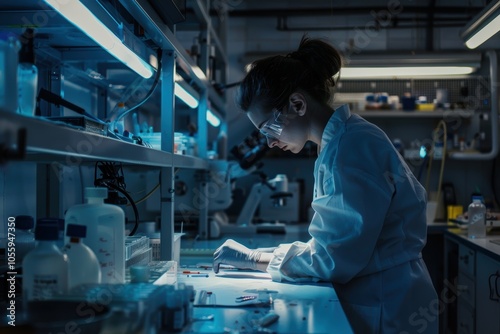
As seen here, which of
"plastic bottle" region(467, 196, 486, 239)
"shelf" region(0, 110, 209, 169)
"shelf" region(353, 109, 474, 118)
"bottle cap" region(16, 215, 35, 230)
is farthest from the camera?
"shelf" region(353, 109, 474, 118)

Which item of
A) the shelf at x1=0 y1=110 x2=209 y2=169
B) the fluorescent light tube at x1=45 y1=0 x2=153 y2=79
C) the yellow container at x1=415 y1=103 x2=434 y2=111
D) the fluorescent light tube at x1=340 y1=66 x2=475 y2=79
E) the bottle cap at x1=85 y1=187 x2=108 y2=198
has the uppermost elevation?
the fluorescent light tube at x1=340 y1=66 x2=475 y2=79

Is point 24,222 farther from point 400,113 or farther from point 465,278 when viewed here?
point 400,113

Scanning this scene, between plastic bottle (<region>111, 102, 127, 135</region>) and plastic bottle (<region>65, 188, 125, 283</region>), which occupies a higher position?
plastic bottle (<region>111, 102, 127, 135</region>)

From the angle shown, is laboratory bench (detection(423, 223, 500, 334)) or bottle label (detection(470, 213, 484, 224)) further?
bottle label (detection(470, 213, 484, 224))

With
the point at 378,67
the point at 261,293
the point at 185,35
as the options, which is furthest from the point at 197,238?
the point at 185,35

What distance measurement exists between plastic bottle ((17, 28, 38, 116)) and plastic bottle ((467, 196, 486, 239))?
2.85 meters

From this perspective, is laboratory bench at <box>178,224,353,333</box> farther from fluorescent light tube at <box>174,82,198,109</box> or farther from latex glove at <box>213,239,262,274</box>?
fluorescent light tube at <box>174,82,198,109</box>

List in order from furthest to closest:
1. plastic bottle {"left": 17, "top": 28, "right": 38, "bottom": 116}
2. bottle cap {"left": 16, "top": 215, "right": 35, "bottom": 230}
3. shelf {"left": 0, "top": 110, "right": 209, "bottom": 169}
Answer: bottle cap {"left": 16, "top": 215, "right": 35, "bottom": 230} → plastic bottle {"left": 17, "top": 28, "right": 38, "bottom": 116} → shelf {"left": 0, "top": 110, "right": 209, "bottom": 169}

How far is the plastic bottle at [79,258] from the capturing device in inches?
41.4

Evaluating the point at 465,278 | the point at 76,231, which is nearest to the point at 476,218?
the point at 465,278

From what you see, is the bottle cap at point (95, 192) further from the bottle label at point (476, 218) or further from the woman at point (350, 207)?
the bottle label at point (476, 218)

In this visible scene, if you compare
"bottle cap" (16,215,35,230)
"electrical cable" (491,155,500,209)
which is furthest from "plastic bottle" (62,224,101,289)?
"electrical cable" (491,155,500,209)

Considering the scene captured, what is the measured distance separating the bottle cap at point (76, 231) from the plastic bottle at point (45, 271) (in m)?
0.07

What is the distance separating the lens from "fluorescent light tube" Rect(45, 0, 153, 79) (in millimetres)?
1137
